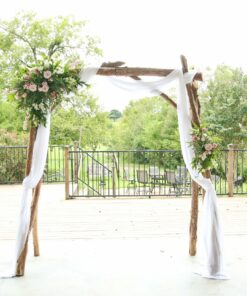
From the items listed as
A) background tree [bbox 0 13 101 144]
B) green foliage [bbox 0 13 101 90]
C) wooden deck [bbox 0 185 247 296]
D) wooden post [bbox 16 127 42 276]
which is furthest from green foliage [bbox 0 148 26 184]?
wooden post [bbox 16 127 42 276]

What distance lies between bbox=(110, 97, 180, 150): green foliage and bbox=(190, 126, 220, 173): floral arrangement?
32.4ft

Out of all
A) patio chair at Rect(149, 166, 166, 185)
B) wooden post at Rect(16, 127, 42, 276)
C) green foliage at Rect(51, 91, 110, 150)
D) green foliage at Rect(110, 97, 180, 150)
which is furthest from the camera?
green foliage at Rect(110, 97, 180, 150)

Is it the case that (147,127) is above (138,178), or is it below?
above

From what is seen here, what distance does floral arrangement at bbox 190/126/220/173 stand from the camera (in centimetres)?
385

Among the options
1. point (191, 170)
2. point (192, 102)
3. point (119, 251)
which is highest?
point (192, 102)

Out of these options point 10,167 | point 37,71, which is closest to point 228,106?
point 10,167

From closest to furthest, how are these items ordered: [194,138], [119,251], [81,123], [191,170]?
[194,138] < [191,170] < [119,251] < [81,123]

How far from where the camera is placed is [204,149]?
12.7 feet

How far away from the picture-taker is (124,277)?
142 inches

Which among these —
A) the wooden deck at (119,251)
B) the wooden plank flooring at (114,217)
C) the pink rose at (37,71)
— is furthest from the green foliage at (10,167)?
the pink rose at (37,71)

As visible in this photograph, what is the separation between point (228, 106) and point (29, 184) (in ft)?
31.2

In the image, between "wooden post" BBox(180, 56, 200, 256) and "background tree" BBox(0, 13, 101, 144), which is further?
"background tree" BBox(0, 13, 101, 144)

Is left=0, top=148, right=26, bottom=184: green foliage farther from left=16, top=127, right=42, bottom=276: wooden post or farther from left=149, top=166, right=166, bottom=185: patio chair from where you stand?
left=16, top=127, right=42, bottom=276: wooden post

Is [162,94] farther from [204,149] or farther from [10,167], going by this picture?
[10,167]
